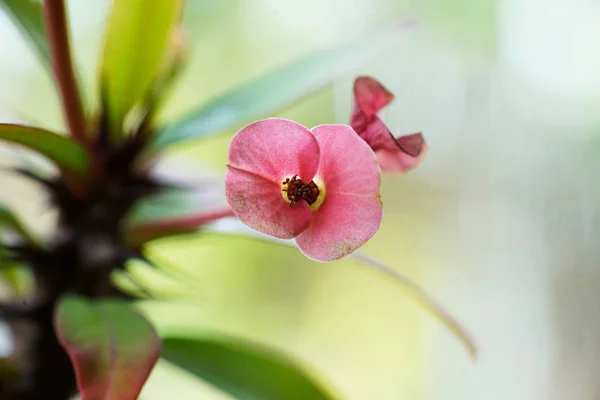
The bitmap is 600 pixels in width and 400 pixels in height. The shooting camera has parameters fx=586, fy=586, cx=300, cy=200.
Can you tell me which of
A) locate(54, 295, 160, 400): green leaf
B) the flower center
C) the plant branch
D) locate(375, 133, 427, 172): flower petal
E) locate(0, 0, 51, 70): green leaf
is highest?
locate(0, 0, 51, 70): green leaf

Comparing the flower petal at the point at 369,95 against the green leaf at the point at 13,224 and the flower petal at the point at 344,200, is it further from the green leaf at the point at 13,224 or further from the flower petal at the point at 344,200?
the green leaf at the point at 13,224

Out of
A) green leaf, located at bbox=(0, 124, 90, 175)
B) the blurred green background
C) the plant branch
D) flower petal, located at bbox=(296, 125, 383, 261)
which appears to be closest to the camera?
flower petal, located at bbox=(296, 125, 383, 261)

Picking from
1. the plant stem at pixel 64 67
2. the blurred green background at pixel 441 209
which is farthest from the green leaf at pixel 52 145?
the blurred green background at pixel 441 209

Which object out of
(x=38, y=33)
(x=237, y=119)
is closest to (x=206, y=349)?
(x=237, y=119)

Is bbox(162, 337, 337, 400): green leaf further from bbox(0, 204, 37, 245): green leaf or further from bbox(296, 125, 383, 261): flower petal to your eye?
bbox(296, 125, 383, 261): flower petal

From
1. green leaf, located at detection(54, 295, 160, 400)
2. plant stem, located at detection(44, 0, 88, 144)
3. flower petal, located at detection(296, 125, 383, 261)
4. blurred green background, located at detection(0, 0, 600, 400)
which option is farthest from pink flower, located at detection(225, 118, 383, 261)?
blurred green background, located at detection(0, 0, 600, 400)

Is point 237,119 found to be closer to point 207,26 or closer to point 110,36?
point 110,36
